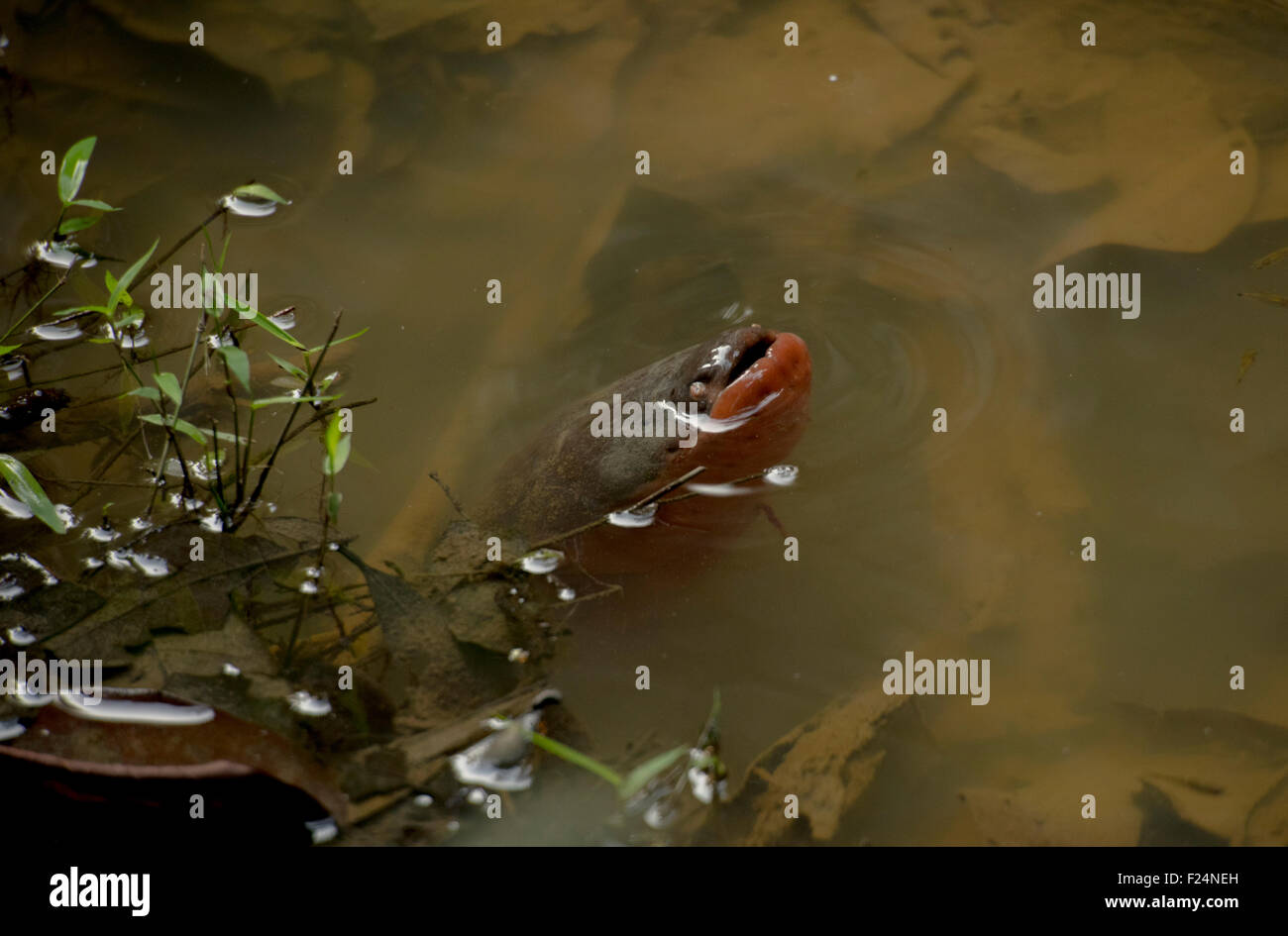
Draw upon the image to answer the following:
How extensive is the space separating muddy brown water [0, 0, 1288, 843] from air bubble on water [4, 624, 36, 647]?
0.93 m

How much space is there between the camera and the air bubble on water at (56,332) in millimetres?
3686

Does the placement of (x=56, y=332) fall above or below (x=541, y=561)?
above

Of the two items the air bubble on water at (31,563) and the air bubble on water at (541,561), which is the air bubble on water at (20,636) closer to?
the air bubble on water at (31,563)

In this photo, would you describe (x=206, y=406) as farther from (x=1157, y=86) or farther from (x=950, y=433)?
(x=1157, y=86)

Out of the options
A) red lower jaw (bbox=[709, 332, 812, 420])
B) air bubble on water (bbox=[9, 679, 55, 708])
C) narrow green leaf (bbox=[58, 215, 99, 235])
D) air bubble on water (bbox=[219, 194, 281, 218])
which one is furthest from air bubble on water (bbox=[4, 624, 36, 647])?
air bubble on water (bbox=[219, 194, 281, 218])

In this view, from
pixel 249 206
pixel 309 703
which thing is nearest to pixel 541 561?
pixel 309 703

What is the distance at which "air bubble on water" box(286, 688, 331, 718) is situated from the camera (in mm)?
2520

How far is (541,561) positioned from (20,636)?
1.48 meters

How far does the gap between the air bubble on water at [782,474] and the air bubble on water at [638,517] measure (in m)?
0.50

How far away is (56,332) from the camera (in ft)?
12.2

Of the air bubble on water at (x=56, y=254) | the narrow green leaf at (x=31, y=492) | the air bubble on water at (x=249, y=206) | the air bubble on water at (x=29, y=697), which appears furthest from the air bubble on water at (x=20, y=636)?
the air bubble on water at (x=249, y=206)

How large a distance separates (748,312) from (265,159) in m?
2.45

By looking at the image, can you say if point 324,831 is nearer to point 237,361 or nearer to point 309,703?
point 309,703
